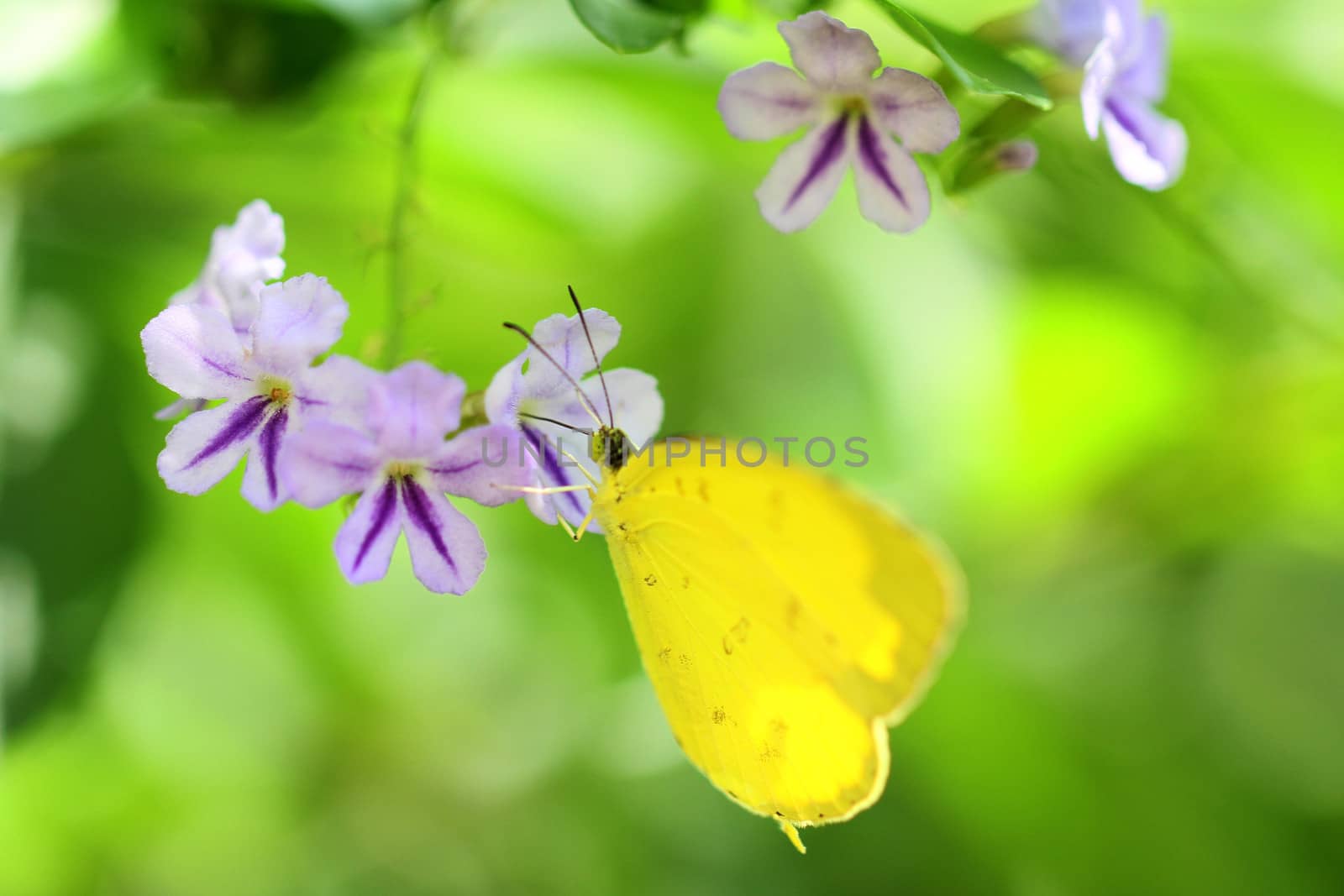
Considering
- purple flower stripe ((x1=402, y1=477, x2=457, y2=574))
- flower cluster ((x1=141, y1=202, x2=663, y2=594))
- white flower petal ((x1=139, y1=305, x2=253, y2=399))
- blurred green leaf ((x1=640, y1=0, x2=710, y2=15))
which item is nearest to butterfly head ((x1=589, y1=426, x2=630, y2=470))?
flower cluster ((x1=141, y1=202, x2=663, y2=594))

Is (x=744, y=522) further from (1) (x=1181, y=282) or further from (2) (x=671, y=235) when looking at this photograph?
(1) (x=1181, y=282)

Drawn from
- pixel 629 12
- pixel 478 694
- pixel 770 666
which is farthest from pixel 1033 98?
pixel 478 694

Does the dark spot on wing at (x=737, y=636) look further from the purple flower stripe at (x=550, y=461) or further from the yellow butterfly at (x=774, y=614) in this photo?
the purple flower stripe at (x=550, y=461)

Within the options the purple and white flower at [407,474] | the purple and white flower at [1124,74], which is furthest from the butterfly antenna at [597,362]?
the purple and white flower at [1124,74]

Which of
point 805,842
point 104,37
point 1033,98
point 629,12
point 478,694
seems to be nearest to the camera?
point 1033,98

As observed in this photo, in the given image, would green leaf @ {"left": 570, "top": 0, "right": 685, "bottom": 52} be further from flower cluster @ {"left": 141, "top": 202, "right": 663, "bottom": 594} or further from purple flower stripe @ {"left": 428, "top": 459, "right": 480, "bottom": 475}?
purple flower stripe @ {"left": 428, "top": 459, "right": 480, "bottom": 475}

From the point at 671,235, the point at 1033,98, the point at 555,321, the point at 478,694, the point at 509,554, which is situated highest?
the point at 1033,98

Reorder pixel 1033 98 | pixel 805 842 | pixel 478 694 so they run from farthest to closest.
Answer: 1. pixel 478 694
2. pixel 805 842
3. pixel 1033 98

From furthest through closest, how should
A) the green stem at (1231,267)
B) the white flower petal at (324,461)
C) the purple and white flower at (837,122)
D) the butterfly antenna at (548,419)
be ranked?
the green stem at (1231,267)
the butterfly antenna at (548,419)
the purple and white flower at (837,122)
the white flower petal at (324,461)
